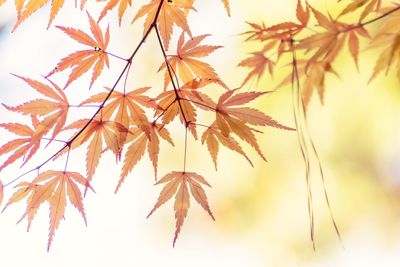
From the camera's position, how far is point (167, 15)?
88 cm

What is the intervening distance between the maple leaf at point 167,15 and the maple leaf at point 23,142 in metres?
0.30

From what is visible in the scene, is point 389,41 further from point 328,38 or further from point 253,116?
point 253,116

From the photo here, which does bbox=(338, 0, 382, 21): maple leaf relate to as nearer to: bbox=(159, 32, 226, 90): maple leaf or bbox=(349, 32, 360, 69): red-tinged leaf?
bbox=(349, 32, 360, 69): red-tinged leaf

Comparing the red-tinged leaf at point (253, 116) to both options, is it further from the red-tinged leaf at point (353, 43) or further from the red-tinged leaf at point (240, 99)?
the red-tinged leaf at point (353, 43)

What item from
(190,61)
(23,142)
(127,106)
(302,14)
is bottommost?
(23,142)

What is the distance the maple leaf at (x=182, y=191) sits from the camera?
88cm

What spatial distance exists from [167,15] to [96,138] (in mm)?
290

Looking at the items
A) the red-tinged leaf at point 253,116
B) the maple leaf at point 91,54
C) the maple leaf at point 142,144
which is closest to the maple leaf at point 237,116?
the red-tinged leaf at point 253,116

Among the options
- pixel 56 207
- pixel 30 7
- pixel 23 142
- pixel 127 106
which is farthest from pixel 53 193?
pixel 30 7

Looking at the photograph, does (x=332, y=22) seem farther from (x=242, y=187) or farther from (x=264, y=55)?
(x=242, y=187)

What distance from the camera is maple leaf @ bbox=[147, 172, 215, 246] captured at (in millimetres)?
882

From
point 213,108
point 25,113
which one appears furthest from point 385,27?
point 25,113

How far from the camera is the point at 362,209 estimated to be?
10.1 ft

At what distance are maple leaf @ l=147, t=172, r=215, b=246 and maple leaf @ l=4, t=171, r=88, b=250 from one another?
0.16 metres
